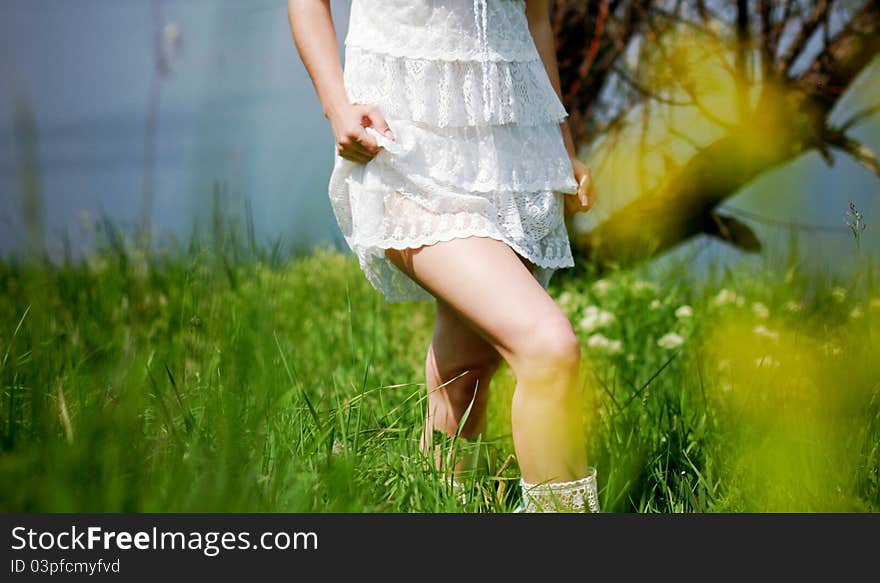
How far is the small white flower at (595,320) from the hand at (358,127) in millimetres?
1307

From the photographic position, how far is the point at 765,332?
225cm

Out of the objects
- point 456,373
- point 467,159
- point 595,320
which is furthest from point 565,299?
point 467,159

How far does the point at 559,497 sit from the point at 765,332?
1.22 metres

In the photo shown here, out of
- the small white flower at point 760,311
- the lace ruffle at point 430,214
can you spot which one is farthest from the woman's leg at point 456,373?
the small white flower at point 760,311

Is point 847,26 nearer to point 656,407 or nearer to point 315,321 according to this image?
point 656,407

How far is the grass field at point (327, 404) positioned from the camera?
1.11 metres

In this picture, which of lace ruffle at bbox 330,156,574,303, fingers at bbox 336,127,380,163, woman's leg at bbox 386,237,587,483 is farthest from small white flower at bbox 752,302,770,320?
fingers at bbox 336,127,380,163

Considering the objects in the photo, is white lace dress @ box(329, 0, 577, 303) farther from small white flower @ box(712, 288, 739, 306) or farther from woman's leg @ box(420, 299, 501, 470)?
small white flower @ box(712, 288, 739, 306)

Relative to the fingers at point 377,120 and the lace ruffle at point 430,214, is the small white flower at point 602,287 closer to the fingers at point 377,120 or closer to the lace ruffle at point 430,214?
the lace ruffle at point 430,214

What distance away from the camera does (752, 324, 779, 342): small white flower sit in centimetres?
216

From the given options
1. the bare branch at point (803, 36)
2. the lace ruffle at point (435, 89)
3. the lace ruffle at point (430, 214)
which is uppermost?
the bare branch at point (803, 36)

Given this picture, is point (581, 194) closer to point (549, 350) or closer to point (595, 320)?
point (549, 350)

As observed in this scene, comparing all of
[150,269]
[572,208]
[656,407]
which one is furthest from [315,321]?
[572,208]

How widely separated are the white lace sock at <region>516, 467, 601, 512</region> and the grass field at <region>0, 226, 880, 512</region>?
5.8 inches
